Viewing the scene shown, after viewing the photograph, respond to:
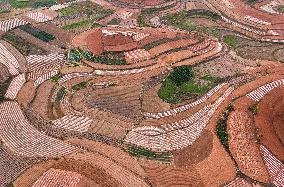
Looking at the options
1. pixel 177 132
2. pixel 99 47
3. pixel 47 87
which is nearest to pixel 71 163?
pixel 177 132

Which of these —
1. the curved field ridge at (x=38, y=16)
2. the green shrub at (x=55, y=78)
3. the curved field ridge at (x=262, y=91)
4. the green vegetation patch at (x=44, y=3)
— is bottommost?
the green vegetation patch at (x=44, y=3)

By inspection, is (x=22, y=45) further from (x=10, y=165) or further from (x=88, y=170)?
(x=88, y=170)

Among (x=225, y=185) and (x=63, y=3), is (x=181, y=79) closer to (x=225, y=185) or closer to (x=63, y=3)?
(x=225, y=185)

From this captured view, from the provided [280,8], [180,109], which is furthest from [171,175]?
[280,8]

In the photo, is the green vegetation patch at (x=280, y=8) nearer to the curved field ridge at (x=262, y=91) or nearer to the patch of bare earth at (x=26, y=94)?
the curved field ridge at (x=262, y=91)

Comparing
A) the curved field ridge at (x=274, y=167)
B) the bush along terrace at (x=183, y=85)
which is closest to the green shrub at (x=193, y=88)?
the bush along terrace at (x=183, y=85)

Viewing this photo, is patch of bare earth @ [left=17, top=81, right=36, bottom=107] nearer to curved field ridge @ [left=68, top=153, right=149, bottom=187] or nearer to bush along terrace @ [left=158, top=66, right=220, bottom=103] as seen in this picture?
curved field ridge @ [left=68, top=153, right=149, bottom=187]
